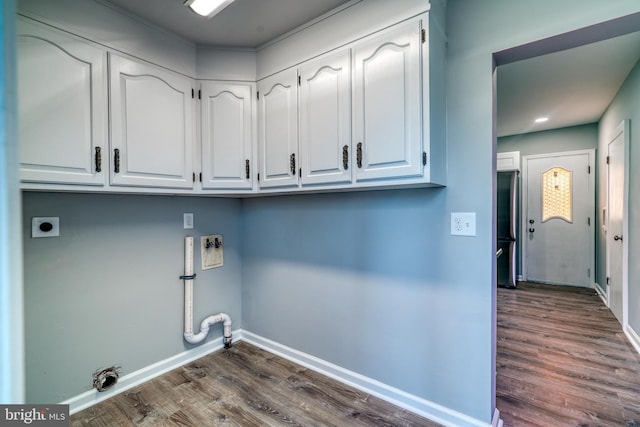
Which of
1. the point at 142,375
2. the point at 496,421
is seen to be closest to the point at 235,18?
the point at 142,375

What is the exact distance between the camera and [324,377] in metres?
2.20

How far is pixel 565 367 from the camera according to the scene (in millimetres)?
2344

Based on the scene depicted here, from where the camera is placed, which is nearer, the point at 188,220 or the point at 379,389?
the point at 379,389

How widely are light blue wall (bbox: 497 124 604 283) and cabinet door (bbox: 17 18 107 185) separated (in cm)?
560

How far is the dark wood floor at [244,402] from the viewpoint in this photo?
5.74ft

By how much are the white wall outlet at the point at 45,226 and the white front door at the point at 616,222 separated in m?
4.71

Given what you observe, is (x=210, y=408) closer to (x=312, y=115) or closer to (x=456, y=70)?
(x=312, y=115)

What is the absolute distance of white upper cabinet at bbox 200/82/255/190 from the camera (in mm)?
2186

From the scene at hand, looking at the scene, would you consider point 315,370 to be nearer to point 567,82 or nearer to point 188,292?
point 188,292

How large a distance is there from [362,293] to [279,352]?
3.32 feet

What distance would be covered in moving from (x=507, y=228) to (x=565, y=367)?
2.72 m

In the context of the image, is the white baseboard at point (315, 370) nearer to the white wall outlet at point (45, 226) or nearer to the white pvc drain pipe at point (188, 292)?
the white pvc drain pipe at point (188, 292)

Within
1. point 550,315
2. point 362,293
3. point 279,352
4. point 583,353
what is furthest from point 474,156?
point 550,315

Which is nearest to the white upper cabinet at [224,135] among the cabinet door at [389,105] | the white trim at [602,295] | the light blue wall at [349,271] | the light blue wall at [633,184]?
the light blue wall at [349,271]
